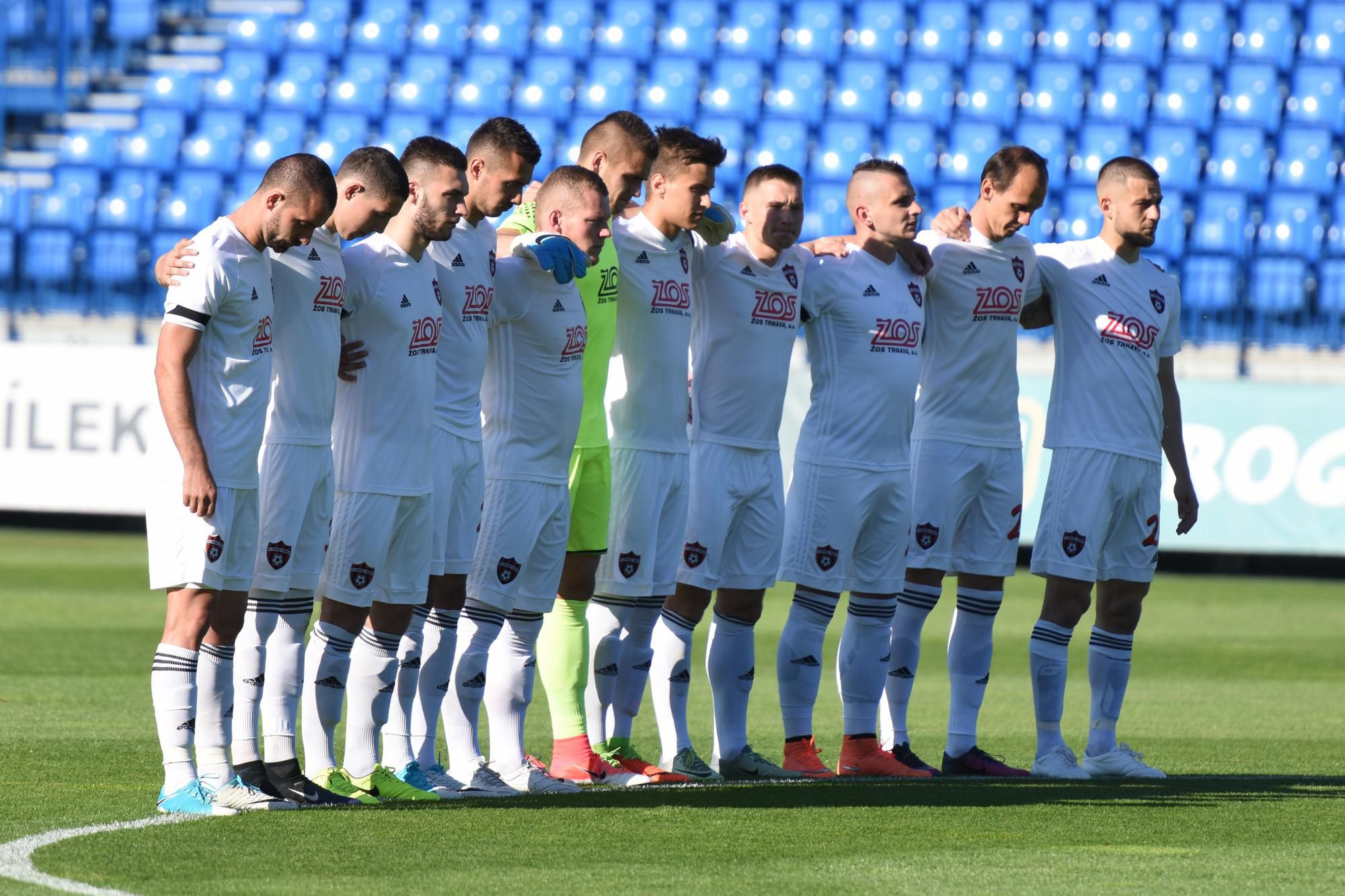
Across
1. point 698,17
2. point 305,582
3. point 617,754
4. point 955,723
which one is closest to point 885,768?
point 955,723

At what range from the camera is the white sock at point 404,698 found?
621cm

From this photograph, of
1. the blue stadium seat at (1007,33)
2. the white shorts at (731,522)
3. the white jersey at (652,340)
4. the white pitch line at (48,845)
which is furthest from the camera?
the blue stadium seat at (1007,33)

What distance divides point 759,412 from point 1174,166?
1276cm

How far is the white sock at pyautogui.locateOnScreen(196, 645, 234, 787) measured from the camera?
5.63 meters

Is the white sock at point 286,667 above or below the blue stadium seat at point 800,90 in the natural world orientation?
below

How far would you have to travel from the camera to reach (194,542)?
17.8 feet

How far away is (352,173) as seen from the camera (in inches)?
229

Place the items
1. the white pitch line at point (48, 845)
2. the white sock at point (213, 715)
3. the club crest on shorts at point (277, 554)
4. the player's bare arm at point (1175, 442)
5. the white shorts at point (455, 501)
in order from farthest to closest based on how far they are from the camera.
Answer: the player's bare arm at point (1175, 442), the white shorts at point (455, 501), the club crest on shorts at point (277, 554), the white sock at point (213, 715), the white pitch line at point (48, 845)

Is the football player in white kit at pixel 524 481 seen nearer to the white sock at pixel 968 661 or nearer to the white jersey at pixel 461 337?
the white jersey at pixel 461 337

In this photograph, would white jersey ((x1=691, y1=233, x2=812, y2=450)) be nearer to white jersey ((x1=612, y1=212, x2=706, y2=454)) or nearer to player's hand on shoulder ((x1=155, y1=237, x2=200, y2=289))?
white jersey ((x1=612, y1=212, x2=706, y2=454))

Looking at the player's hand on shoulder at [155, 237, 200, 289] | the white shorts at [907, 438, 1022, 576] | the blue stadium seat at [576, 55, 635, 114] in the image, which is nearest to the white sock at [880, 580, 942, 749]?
the white shorts at [907, 438, 1022, 576]

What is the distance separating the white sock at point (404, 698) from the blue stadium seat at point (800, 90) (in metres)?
14.1

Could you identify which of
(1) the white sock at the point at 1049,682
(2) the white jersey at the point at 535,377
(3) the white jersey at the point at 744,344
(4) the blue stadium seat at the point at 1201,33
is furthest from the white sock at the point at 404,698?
(4) the blue stadium seat at the point at 1201,33

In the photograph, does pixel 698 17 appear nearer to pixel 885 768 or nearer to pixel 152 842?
pixel 885 768
